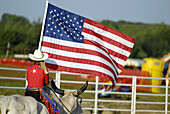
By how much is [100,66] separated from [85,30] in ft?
4.12

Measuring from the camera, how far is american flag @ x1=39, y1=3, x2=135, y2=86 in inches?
339

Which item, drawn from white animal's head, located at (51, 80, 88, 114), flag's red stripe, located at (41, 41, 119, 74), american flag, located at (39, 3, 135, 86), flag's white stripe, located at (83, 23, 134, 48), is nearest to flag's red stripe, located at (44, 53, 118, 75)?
american flag, located at (39, 3, 135, 86)

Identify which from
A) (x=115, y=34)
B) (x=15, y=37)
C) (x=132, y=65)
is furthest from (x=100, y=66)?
(x=15, y=37)

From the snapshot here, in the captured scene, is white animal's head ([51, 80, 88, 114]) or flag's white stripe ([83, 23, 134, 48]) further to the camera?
flag's white stripe ([83, 23, 134, 48])

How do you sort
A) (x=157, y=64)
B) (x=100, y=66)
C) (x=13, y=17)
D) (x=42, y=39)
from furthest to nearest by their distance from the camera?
(x=13, y=17)
(x=157, y=64)
(x=100, y=66)
(x=42, y=39)

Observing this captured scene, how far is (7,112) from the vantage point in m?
4.59

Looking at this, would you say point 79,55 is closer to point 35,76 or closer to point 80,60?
point 80,60

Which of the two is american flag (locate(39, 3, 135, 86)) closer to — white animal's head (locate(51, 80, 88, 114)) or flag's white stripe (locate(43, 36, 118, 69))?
flag's white stripe (locate(43, 36, 118, 69))

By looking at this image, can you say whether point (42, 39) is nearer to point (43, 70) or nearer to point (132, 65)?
point (43, 70)

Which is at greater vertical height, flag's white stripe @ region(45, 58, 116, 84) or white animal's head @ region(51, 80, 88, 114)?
flag's white stripe @ region(45, 58, 116, 84)

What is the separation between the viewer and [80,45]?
350 inches

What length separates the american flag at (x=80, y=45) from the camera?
28.2ft

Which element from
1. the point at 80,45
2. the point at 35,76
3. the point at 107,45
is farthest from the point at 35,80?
the point at 107,45

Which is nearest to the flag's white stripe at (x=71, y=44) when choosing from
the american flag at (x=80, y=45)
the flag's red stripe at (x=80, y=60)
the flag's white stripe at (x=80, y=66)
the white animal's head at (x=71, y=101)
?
the american flag at (x=80, y=45)
